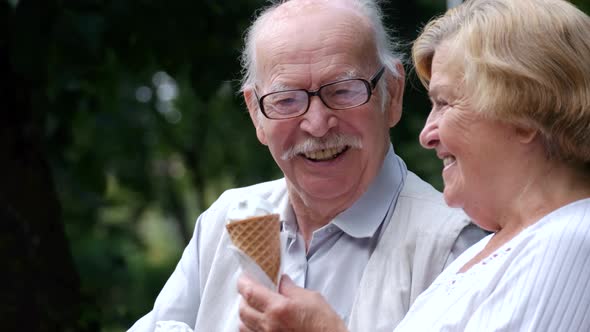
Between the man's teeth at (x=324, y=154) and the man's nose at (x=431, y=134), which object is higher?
the man's nose at (x=431, y=134)

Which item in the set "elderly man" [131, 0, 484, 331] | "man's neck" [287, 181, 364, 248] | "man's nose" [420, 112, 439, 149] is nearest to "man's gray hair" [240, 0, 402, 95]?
"elderly man" [131, 0, 484, 331]

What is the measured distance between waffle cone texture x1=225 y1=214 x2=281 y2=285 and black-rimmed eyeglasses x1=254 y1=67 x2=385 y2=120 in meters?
0.56

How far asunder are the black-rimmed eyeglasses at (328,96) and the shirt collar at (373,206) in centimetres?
25

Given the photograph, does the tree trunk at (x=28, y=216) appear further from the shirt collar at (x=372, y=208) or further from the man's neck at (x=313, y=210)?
the shirt collar at (x=372, y=208)

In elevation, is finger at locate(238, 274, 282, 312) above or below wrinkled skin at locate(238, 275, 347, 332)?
above

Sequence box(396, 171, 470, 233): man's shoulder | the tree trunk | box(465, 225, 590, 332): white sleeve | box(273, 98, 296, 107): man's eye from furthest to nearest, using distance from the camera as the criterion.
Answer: the tree trunk < box(273, 98, 296, 107): man's eye < box(396, 171, 470, 233): man's shoulder < box(465, 225, 590, 332): white sleeve

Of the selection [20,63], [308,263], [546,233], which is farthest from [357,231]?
[20,63]

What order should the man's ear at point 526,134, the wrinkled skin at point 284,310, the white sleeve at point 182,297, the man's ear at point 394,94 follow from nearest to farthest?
the man's ear at point 526,134
the wrinkled skin at point 284,310
the man's ear at point 394,94
the white sleeve at point 182,297

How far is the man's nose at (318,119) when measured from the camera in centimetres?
289

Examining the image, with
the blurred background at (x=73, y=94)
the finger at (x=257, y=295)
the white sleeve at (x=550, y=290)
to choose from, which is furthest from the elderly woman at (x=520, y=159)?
the blurred background at (x=73, y=94)

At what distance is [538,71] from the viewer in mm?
2178

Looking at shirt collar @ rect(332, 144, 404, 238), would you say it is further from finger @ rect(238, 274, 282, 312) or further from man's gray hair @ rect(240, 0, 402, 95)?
finger @ rect(238, 274, 282, 312)

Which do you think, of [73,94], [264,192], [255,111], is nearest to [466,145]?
[255,111]

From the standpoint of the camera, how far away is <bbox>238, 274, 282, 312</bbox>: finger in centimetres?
240
